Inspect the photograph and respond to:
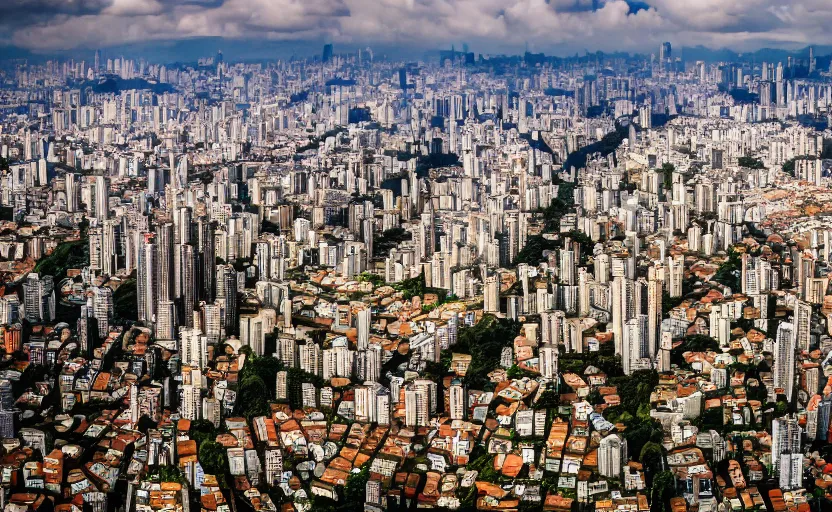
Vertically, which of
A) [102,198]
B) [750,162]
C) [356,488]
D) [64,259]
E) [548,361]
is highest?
[750,162]

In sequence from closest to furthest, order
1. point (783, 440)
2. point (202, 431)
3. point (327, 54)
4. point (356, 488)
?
point (356, 488), point (783, 440), point (202, 431), point (327, 54)

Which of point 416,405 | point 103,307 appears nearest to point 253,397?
point 416,405

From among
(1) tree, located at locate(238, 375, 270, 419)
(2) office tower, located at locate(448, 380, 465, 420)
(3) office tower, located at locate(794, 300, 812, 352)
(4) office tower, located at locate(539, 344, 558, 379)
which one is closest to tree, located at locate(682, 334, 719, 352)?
(3) office tower, located at locate(794, 300, 812, 352)

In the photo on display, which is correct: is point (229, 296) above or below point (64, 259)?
below

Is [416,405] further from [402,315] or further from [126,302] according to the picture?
[126,302]

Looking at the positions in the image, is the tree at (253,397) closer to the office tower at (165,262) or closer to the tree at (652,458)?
the office tower at (165,262)

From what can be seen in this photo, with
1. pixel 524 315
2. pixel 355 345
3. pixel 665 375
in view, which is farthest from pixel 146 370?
pixel 665 375
